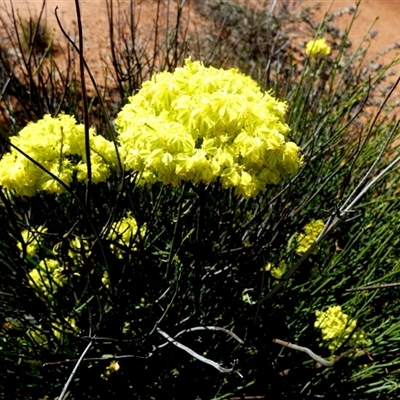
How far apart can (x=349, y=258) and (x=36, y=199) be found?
1.67 meters

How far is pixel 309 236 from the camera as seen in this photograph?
2963mm

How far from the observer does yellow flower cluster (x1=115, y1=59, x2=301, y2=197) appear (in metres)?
1.63

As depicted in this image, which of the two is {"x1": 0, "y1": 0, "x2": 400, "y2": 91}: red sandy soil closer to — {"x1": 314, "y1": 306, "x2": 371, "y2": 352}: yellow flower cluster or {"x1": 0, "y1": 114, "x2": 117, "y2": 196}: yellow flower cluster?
{"x1": 0, "y1": 114, "x2": 117, "y2": 196}: yellow flower cluster

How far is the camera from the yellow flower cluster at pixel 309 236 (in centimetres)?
294

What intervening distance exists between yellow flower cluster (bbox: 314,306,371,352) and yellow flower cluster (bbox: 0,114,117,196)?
1.31 m

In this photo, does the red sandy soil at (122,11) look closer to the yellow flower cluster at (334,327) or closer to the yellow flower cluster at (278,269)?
the yellow flower cluster at (278,269)

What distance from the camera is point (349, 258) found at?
2.93m

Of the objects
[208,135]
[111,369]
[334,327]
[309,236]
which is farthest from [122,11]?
[208,135]

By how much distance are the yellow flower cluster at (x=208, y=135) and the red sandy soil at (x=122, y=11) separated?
3347 mm

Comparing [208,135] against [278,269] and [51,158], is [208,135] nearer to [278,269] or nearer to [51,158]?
[51,158]

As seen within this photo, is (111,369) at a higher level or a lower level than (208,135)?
Answer: lower

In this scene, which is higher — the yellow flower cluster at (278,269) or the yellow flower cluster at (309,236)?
the yellow flower cluster at (309,236)

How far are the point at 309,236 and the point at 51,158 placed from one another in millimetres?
1562

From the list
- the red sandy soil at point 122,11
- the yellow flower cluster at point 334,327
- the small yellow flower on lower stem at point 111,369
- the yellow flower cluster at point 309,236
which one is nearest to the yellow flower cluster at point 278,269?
the yellow flower cluster at point 309,236
